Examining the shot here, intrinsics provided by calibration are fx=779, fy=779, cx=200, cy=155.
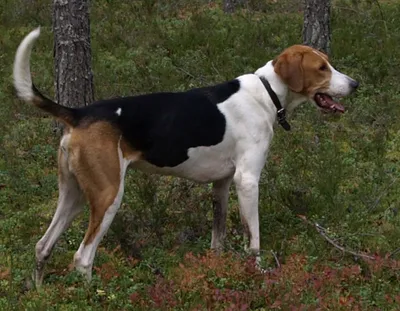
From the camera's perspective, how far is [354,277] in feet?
18.2

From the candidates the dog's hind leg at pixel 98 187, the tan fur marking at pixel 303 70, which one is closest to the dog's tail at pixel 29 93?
the dog's hind leg at pixel 98 187

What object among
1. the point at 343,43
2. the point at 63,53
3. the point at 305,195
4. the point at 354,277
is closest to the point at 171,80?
the point at 63,53

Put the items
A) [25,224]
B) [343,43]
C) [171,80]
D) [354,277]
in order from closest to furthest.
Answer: [354,277] → [25,224] → [171,80] → [343,43]

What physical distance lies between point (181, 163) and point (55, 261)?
4.22 ft

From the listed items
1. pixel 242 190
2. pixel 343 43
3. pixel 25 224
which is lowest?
pixel 343 43

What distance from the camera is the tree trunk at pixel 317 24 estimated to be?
11172mm

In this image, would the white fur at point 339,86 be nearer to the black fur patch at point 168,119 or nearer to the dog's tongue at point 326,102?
the dog's tongue at point 326,102

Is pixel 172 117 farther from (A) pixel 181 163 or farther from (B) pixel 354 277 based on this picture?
(B) pixel 354 277

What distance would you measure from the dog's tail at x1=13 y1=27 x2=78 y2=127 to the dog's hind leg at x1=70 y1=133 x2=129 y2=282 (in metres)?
0.30

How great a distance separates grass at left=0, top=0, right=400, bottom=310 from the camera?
5.28 meters

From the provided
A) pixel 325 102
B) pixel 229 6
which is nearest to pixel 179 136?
pixel 325 102

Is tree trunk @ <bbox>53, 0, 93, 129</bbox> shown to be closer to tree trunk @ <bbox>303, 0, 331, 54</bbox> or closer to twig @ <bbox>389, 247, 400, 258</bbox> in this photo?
tree trunk @ <bbox>303, 0, 331, 54</bbox>

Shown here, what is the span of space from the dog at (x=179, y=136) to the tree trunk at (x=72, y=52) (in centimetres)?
290

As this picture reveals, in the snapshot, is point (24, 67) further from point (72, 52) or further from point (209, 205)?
point (72, 52)
